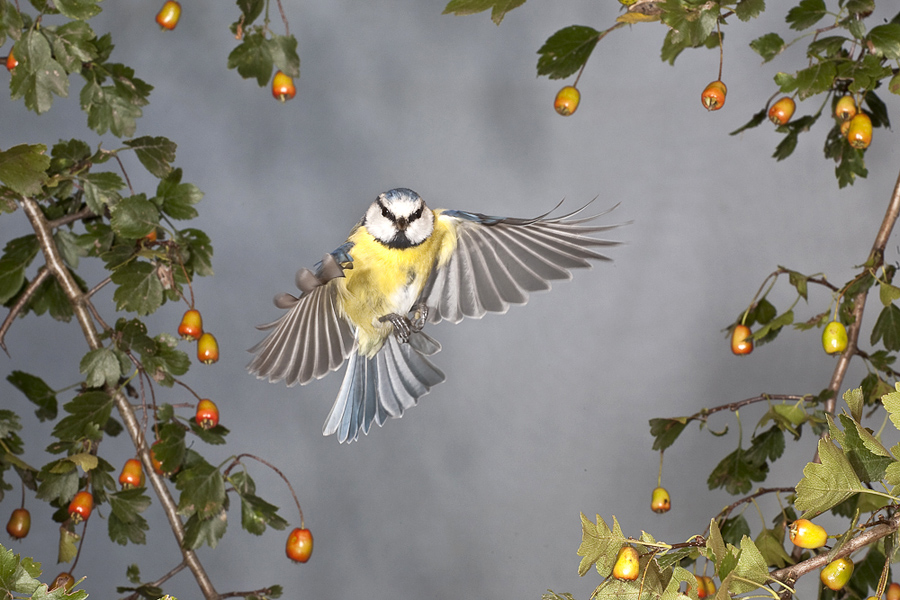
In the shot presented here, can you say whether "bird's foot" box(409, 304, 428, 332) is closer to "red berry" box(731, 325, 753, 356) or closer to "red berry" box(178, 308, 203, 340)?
"red berry" box(178, 308, 203, 340)

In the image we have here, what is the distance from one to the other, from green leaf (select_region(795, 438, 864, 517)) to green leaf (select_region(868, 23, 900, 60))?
2.13 feet

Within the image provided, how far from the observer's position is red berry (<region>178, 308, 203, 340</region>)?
1.19 meters

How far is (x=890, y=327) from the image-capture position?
4.22ft

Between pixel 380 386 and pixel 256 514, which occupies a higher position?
pixel 380 386

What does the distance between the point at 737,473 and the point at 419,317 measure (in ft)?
2.23

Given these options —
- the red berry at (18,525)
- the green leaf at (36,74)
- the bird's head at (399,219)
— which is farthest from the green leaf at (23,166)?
the red berry at (18,525)

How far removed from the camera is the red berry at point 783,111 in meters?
1.20

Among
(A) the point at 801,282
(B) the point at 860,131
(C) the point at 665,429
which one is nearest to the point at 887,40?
(B) the point at 860,131

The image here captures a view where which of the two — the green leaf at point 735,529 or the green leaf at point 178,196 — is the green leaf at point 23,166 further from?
the green leaf at point 735,529

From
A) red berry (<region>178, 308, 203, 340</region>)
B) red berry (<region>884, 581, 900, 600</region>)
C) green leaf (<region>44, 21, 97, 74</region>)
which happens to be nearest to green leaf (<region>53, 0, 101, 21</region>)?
green leaf (<region>44, 21, 97, 74</region>)

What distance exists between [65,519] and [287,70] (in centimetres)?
72

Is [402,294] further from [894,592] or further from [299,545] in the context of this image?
[894,592]

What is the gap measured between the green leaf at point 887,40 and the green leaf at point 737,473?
23.6 inches

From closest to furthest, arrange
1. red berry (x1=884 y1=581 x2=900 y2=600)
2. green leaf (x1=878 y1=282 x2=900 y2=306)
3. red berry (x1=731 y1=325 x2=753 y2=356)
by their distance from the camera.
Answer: red berry (x1=884 y1=581 x2=900 y2=600), green leaf (x1=878 y1=282 x2=900 y2=306), red berry (x1=731 y1=325 x2=753 y2=356)
